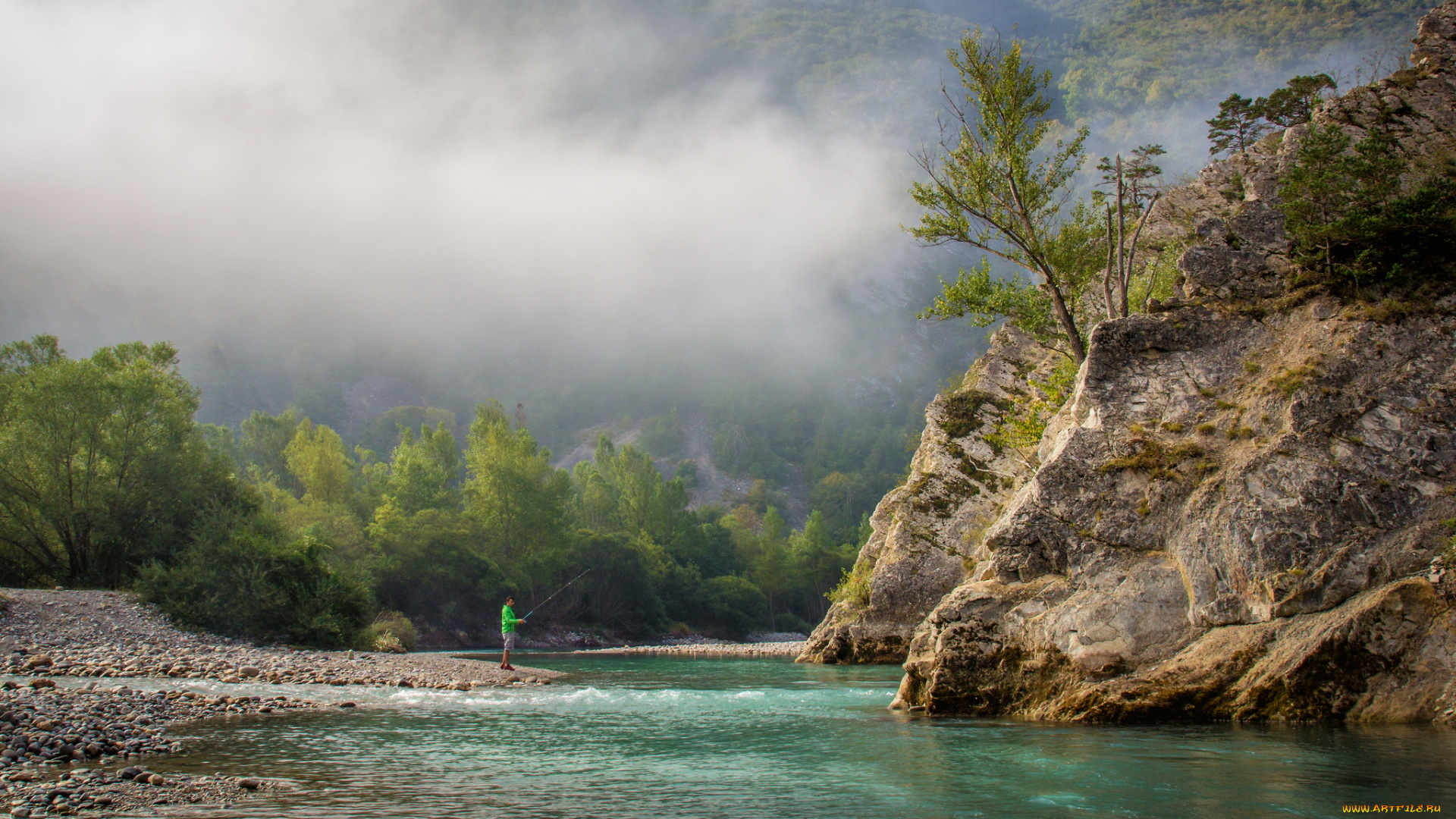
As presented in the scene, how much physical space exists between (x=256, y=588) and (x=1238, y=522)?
39.5 meters

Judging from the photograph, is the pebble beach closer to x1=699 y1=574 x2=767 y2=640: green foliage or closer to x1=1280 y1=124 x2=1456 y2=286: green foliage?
x1=1280 y1=124 x2=1456 y2=286: green foliage

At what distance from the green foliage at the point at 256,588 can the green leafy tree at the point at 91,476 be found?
3.38 metres

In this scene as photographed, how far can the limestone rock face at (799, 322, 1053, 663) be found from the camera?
133 ft

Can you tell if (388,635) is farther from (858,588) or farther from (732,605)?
(732,605)

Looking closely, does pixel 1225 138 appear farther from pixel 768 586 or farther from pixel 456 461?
pixel 456 461

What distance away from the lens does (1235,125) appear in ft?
178

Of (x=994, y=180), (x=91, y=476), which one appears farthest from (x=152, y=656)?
(x=994, y=180)

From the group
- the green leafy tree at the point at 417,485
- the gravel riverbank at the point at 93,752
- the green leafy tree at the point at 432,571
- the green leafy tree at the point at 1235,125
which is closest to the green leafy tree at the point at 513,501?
the green leafy tree at the point at 417,485

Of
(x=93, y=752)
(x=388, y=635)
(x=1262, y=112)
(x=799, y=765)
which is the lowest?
(x=388, y=635)

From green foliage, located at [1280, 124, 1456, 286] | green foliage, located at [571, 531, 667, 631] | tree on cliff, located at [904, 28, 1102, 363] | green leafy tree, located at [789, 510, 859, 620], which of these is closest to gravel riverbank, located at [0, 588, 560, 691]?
tree on cliff, located at [904, 28, 1102, 363]

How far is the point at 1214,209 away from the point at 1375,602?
2882 cm

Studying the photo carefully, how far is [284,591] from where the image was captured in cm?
3853

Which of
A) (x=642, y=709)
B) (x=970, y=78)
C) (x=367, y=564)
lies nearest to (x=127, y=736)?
(x=642, y=709)

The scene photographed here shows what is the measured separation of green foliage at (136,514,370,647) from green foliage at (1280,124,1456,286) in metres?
41.9
